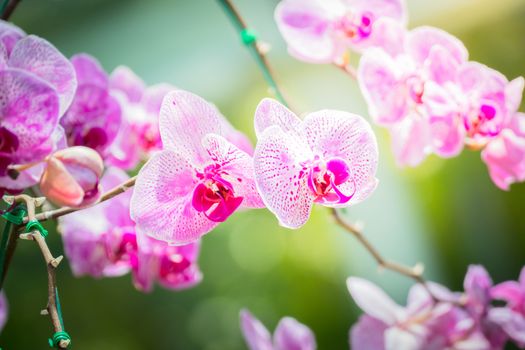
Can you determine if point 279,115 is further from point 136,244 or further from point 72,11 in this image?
point 72,11

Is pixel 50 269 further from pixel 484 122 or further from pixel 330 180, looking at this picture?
pixel 484 122

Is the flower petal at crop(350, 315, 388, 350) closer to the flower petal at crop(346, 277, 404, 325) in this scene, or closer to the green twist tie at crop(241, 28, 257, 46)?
the flower petal at crop(346, 277, 404, 325)

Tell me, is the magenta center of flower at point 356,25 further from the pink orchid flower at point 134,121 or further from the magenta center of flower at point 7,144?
the magenta center of flower at point 7,144

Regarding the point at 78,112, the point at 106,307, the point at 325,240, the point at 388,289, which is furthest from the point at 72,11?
the point at 78,112

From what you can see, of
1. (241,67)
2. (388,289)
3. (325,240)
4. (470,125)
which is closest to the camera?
(470,125)

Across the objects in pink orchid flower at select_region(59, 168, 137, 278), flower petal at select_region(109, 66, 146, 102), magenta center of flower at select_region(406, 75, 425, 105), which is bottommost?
magenta center of flower at select_region(406, 75, 425, 105)

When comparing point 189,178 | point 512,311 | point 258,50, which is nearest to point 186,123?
point 189,178

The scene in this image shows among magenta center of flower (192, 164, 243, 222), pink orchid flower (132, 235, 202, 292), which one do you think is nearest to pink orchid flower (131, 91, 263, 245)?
magenta center of flower (192, 164, 243, 222)
